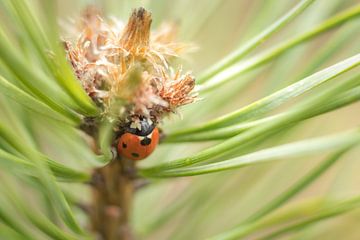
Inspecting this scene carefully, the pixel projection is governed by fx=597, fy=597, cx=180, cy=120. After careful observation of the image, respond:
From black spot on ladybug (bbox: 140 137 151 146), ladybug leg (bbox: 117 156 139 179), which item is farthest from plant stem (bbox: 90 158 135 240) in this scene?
black spot on ladybug (bbox: 140 137 151 146)

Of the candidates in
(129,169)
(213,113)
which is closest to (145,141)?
(129,169)

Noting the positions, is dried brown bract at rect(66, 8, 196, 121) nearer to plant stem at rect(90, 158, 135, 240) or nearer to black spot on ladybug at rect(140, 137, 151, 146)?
black spot on ladybug at rect(140, 137, 151, 146)

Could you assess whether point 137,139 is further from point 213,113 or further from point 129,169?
point 213,113

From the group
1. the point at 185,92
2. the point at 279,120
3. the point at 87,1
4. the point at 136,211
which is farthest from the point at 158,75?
the point at 136,211

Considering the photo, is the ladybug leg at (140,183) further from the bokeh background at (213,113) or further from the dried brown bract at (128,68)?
the dried brown bract at (128,68)

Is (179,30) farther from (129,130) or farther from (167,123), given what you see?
(129,130)

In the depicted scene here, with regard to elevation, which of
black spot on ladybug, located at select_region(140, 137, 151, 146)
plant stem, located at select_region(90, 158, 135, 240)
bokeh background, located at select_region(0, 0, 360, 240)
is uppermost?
bokeh background, located at select_region(0, 0, 360, 240)
